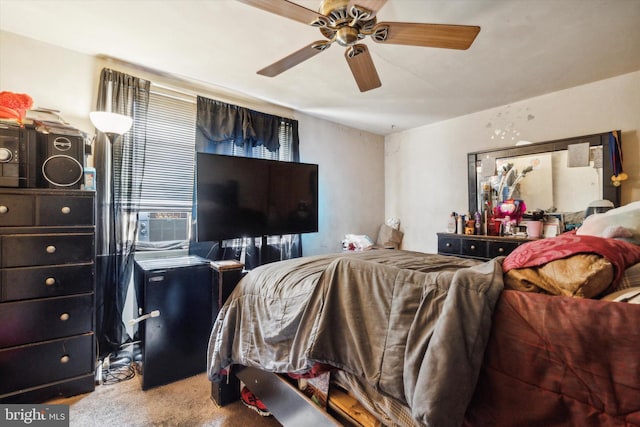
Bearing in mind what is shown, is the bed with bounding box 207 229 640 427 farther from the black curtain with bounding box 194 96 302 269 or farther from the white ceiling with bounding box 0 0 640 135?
the black curtain with bounding box 194 96 302 269

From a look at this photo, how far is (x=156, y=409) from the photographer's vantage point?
1.67 meters

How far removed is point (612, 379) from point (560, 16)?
208cm

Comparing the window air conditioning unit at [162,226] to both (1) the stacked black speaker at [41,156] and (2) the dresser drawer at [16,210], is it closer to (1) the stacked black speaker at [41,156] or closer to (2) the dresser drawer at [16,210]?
(1) the stacked black speaker at [41,156]

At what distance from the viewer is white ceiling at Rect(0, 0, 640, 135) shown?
1649 mm

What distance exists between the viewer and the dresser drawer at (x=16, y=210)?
159 cm

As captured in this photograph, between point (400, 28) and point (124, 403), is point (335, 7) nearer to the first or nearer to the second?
point (400, 28)

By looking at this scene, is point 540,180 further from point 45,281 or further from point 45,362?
point 45,362

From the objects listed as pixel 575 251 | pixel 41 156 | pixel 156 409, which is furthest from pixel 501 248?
pixel 41 156

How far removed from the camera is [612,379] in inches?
21.5

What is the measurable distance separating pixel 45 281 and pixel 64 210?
0.44 metres

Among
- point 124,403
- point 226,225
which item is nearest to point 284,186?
point 226,225

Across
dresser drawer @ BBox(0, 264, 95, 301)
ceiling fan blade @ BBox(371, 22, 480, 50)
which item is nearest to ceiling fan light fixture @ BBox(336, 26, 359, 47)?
ceiling fan blade @ BBox(371, 22, 480, 50)

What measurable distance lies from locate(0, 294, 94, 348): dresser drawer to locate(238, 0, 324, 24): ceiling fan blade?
6.58 feet

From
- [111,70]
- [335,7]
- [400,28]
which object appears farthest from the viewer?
[111,70]
